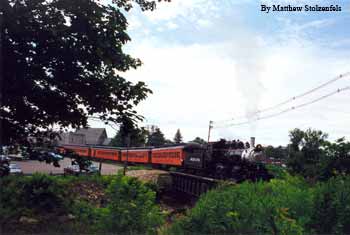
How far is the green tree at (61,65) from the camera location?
19.7 feet

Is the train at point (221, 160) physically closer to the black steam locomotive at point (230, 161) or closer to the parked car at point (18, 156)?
the black steam locomotive at point (230, 161)

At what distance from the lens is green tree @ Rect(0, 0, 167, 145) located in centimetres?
599

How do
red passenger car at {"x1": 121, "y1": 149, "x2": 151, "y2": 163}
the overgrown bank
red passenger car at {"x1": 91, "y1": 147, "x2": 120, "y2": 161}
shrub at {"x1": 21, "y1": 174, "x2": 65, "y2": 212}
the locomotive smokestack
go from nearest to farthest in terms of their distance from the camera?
the overgrown bank, shrub at {"x1": 21, "y1": 174, "x2": 65, "y2": 212}, the locomotive smokestack, red passenger car at {"x1": 121, "y1": 149, "x2": 151, "y2": 163}, red passenger car at {"x1": 91, "y1": 147, "x2": 120, "y2": 161}

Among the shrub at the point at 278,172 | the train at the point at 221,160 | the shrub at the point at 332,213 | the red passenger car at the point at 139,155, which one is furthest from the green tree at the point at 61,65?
the red passenger car at the point at 139,155

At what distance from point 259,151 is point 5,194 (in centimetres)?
1627

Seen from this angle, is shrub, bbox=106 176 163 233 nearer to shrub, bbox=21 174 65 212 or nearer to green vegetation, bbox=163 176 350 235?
green vegetation, bbox=163 176 350 235

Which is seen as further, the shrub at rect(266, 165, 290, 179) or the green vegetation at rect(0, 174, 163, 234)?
the shrub at rect(266, 165, 290, 179)

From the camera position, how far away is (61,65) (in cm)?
629

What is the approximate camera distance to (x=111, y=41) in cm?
656

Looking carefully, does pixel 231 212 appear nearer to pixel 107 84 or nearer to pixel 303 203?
pixel 303 203

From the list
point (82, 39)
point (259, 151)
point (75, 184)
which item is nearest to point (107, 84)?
point (82, 39)

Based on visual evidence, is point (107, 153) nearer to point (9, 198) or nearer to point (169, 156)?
point (169, 156)

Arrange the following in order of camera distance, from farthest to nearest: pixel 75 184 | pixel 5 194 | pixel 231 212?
1. pixel 75 184
2. pixel 5 194
3. pixel 231 212

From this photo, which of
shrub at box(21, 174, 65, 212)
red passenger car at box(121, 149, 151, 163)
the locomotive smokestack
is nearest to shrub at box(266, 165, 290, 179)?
shrub at box(21, 174, 65, 212)
